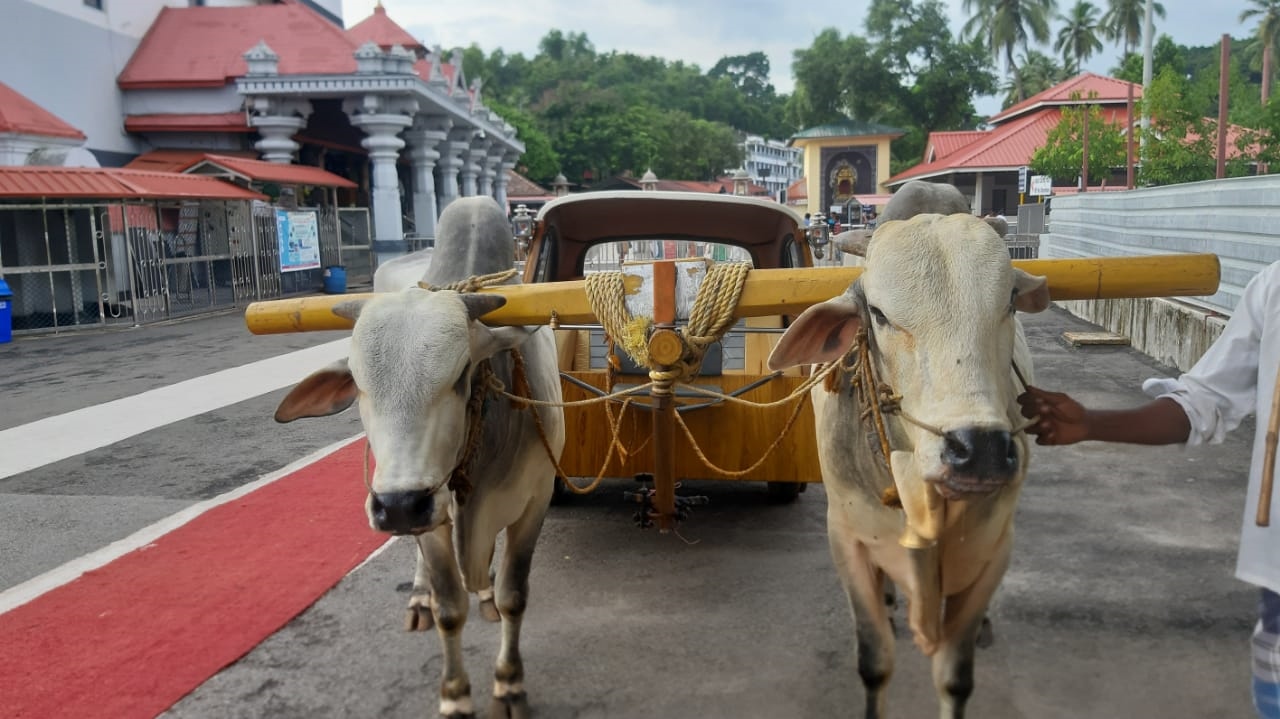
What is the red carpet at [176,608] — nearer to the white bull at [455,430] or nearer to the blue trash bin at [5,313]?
the white bull at [455,430]

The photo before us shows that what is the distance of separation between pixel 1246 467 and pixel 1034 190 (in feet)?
41.9

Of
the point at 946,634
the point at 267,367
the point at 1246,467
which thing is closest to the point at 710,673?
the point at 946,634

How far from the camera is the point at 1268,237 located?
23.9 feet

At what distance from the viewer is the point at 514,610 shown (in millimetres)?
3438

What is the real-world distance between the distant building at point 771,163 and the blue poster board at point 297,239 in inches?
2603

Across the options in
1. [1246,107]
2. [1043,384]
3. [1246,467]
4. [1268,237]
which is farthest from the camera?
[1246,107]

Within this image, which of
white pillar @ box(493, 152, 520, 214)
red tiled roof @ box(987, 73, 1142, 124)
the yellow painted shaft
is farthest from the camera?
white pillar @ box(493, 152, 520, 214)

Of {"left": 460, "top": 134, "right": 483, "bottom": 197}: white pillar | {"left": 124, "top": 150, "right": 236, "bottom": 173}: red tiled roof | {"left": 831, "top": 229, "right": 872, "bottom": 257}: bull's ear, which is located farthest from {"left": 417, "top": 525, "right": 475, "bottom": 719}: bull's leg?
{"left": 460, "top": 134, "right": 483, "bottom": 197}: white pillar

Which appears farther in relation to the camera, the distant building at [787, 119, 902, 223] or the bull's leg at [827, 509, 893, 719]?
the distant building at [787, 119, 902, 223]

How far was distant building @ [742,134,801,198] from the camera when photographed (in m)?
87.9

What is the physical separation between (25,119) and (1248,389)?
55.2 feet

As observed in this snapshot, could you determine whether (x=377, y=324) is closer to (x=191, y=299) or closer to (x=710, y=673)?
(x=710, y=673)

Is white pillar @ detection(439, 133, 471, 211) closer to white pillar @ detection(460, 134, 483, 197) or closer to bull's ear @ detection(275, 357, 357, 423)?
white pillar @ detection(460, 134, 483, 197)

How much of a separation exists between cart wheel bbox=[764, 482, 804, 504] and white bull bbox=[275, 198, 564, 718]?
1.76 meters
